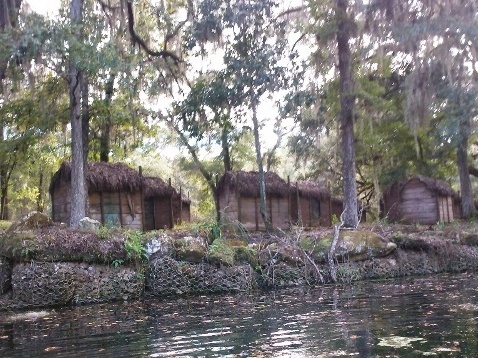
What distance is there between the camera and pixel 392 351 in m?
5.76

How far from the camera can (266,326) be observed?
26.5 feet

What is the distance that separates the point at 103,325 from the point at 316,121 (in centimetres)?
1315

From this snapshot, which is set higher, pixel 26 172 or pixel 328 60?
pixel 328 60

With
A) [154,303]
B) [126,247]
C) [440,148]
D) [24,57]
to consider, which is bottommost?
[154,303]

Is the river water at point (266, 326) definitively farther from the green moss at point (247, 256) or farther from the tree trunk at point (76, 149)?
the tree trunk at point (76, 149)

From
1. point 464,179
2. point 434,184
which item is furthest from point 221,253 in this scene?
point 464,179

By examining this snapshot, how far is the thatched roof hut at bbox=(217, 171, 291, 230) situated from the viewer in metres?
22.6

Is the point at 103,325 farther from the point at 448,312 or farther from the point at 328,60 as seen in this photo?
the point at 328,60

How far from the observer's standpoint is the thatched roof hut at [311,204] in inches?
982

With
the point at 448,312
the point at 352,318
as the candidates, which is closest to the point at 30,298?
the point at 352,318

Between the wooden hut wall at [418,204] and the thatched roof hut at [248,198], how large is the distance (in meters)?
6.75

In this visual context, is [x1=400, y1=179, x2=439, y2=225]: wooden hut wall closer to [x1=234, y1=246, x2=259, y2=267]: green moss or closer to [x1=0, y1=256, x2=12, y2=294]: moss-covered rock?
[x1=234, y1=246, x2=259, y2=267]: green moss

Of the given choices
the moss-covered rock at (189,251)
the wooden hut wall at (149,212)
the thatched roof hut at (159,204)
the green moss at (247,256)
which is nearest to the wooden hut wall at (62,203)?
the thatched roof hut at (159,204)

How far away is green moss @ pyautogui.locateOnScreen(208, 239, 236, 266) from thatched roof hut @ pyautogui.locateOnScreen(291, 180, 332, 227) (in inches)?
408
